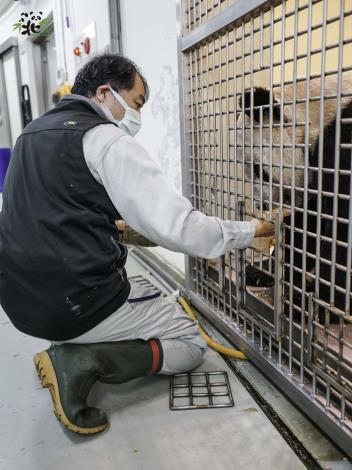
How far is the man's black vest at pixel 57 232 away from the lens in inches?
41.3

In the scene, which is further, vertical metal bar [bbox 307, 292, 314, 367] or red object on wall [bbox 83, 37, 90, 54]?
red object on wall [bbox 83, 37, 90, 54]

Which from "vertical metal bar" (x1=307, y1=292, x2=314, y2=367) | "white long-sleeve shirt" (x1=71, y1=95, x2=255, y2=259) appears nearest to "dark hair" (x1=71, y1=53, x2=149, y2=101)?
"white long-sleeve shirt" (x1=71, y1=95, x2=255, y2=259)

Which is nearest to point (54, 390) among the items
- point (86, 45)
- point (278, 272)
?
point (278, 272)

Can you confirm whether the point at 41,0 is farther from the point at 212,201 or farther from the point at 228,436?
the point at 228,436

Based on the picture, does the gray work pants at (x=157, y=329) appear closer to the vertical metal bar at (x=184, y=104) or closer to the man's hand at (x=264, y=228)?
the man's hand at (x=264, y=228)

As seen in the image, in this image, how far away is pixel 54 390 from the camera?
3.64 ft

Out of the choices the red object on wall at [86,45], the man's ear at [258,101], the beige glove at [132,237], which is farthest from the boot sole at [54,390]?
the red object on wall at [86,45]

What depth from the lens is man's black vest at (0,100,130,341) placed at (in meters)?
1.05

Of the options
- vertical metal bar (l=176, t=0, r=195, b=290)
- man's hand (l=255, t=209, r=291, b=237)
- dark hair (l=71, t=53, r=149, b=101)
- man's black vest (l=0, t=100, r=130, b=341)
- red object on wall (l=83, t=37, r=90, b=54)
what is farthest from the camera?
red object on wall (l=83, t=37, r=90, b=54)

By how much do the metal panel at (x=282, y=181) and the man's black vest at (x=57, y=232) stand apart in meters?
0.45

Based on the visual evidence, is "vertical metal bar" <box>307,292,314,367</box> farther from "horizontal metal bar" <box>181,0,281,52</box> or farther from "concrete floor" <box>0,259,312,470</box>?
"horizontal metal bar" <box>181,0,281,52</box>

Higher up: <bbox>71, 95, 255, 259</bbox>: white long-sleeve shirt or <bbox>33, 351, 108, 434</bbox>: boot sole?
<bbox>71, 95, 255, 259</bbox>: white long-sleeve shirt

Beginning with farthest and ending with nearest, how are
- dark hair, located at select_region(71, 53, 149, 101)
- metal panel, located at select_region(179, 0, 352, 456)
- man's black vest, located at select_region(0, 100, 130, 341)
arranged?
dark hair, located at select_region(71, 53, 149, 101)
man's black vest, located at select_region(0, 100, 130, 341)
metal panel, located at select_region(179, 0, 352, 456)

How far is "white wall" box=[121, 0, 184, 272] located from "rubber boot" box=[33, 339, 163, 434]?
37.8 inches
